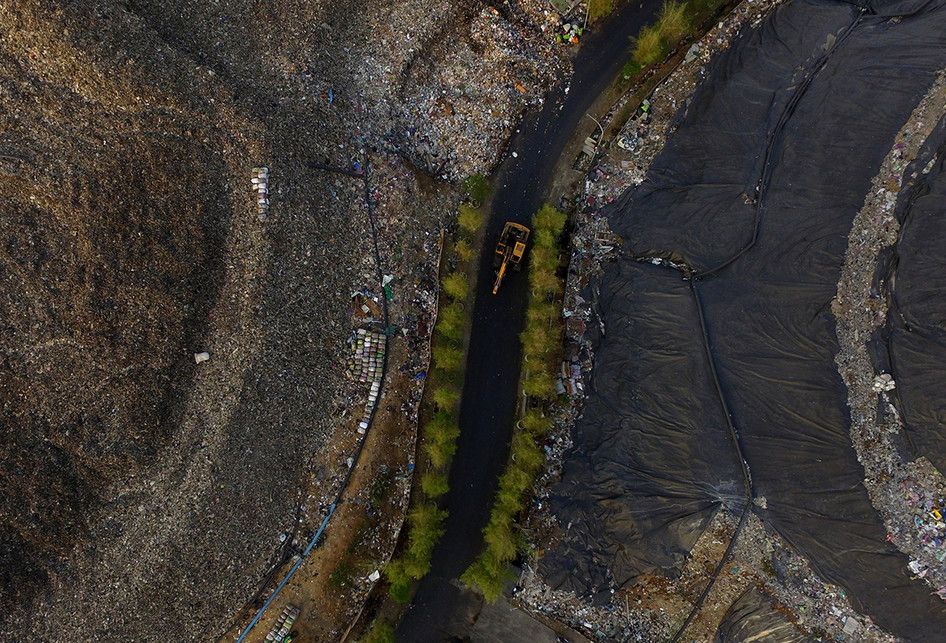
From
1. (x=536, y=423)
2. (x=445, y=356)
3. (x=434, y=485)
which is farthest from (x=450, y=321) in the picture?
(x=434, y=485)

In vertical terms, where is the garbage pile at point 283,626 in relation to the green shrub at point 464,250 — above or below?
below

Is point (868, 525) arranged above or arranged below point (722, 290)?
below

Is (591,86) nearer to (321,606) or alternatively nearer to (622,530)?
(622,530)

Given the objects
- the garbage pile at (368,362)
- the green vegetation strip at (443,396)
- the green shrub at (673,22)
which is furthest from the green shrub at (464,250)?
the green shrub at (673,22)

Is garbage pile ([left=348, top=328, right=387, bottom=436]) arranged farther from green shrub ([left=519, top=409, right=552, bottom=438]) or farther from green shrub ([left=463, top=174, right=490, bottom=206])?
green shrub ([left=463, top=174, right=490, bottom=206])

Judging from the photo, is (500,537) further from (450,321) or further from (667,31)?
(667,31)

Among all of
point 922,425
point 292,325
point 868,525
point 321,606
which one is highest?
point 922,425

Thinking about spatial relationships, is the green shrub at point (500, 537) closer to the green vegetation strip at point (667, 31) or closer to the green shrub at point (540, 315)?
the green shrub at point (540, 315)

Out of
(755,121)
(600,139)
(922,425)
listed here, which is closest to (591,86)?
(600,139)
